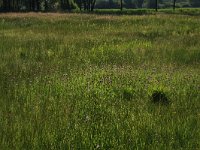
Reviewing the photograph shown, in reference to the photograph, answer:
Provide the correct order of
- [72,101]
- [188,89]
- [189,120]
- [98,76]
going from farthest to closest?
[98,76] < [188,89] < [72,101] < [189,120]

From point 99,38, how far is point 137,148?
46.7 ft

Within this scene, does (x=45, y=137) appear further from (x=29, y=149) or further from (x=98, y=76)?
(x=98, y=76)

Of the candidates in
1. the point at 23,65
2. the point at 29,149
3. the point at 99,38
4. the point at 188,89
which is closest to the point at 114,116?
the point at 29,149

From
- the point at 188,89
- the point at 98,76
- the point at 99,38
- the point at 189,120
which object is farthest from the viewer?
the point at 99,38

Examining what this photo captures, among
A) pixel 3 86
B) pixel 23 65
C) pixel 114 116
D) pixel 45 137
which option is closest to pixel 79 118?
pixel 114 116

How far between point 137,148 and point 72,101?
2537mm

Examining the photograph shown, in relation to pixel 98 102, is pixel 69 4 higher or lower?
higher

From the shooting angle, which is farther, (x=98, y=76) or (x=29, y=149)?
(x=98, y=76)

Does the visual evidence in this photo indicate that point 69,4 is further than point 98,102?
Yes

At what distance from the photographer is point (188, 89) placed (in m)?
8.80

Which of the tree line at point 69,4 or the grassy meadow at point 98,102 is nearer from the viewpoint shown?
the grassy meadow at point 98,102

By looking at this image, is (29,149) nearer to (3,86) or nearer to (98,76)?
(3,86)

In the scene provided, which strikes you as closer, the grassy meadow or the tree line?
→ the grassy meadow

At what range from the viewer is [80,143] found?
18.8 ft
